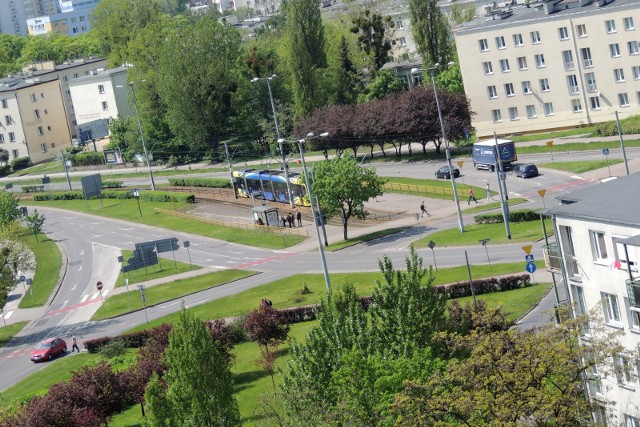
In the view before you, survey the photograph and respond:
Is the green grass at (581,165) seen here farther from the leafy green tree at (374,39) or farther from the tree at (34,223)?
the leafy green tree at (374,39)

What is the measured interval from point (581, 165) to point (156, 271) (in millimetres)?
34022

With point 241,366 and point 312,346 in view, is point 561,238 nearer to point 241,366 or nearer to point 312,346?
point 312,346

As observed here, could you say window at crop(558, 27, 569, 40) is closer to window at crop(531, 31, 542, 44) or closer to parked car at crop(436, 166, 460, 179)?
window at crop(531, 31, 542, 44)

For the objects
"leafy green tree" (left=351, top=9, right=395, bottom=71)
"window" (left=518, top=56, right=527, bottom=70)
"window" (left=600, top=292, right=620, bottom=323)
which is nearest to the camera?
"window" (left=600, top=292, right=620, bottom=323)

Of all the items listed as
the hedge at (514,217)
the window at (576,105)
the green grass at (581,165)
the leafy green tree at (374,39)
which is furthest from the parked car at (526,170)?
the leafy green tree at (374,39)

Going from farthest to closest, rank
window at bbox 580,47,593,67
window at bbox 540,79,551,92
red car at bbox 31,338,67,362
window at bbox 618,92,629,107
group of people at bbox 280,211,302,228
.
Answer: window at bbox 540,79,551,92 → window at bbox 580,47,593,67 → window at bbox 618,92,629,107 → group of people at bbox 280,211,302,228 → red car at bbox 31,338,67,362

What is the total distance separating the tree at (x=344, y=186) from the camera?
84.6 meters

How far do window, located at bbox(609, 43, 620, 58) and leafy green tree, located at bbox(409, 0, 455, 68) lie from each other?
1033 inches

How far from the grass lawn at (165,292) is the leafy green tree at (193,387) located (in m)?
38.1

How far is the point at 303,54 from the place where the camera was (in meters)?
128

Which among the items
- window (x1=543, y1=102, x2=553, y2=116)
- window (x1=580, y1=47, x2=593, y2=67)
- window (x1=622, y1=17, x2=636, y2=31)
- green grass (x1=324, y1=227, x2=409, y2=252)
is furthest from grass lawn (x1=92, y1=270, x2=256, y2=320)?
window (x1=622, y1=17, x2=636, y2=31)

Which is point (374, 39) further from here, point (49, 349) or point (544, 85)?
point (49, 349)

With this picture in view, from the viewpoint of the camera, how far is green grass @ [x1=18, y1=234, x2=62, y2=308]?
90375 millimetres

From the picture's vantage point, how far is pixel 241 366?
5984cm
